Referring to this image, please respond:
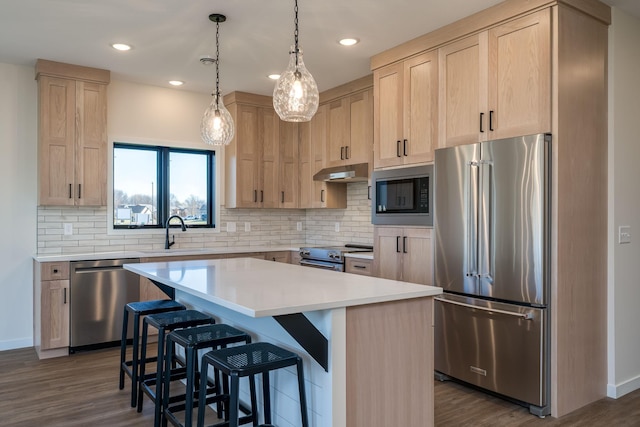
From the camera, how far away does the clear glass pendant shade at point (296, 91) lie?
8.21ft

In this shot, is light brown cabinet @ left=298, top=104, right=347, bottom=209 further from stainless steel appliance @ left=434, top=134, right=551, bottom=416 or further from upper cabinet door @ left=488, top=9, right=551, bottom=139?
upper cabinet door @ left=488, top=9, right=551, bottom=139

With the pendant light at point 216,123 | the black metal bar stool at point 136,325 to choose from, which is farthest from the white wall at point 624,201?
the black metal bar stool at point 136,325

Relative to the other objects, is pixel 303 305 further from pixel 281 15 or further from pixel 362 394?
pixel 281 15

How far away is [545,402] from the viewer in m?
2.85

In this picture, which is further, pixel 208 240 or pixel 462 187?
pixel 208 240

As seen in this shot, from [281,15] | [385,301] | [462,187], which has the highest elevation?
[281,15]

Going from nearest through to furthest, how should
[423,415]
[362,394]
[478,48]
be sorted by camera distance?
[362,394] < [423,415] < [478,48]

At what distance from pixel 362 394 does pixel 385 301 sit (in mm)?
416

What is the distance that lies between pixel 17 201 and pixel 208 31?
2.50 meters

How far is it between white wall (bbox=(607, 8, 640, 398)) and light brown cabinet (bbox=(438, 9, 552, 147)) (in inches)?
28.3

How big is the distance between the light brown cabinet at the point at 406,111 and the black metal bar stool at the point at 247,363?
2.12 m

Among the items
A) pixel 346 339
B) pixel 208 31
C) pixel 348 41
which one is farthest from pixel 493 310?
pixel 208 31

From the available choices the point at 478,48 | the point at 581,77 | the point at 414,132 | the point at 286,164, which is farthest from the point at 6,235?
the point at 581,77

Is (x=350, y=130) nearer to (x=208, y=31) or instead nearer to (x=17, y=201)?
(x=208, y=31)
